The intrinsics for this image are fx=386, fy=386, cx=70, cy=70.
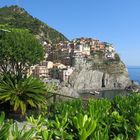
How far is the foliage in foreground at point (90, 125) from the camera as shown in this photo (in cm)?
374

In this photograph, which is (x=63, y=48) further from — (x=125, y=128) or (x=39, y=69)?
(x=125, y=128)

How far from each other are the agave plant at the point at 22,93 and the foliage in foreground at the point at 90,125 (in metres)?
3.13

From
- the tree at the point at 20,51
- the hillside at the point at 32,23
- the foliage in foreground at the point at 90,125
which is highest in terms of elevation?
the hillside at the point at 32,23

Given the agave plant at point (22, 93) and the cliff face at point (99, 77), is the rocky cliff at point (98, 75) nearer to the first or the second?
the cliff face at point (99, 77)

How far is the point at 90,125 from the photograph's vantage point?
383cm

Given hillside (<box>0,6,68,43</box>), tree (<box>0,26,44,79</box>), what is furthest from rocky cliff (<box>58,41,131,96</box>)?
tree (<box>0,26,44,79</box>)

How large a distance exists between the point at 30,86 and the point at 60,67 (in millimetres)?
105710

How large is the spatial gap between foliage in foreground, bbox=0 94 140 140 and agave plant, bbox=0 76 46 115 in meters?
3.13

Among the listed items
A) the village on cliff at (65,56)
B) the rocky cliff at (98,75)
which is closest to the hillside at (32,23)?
the village on cliff at (65,56)

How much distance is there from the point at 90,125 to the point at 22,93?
17.5 ft

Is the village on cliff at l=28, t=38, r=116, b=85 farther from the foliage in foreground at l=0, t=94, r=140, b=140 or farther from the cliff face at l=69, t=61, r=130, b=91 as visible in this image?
the foliage in foreground at l=0, t=94, r=140, b=140

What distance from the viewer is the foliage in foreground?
374cm

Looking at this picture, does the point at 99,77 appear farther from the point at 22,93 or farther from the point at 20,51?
the point at 22,93

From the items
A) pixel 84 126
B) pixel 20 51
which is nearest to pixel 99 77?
pixel 20 51
